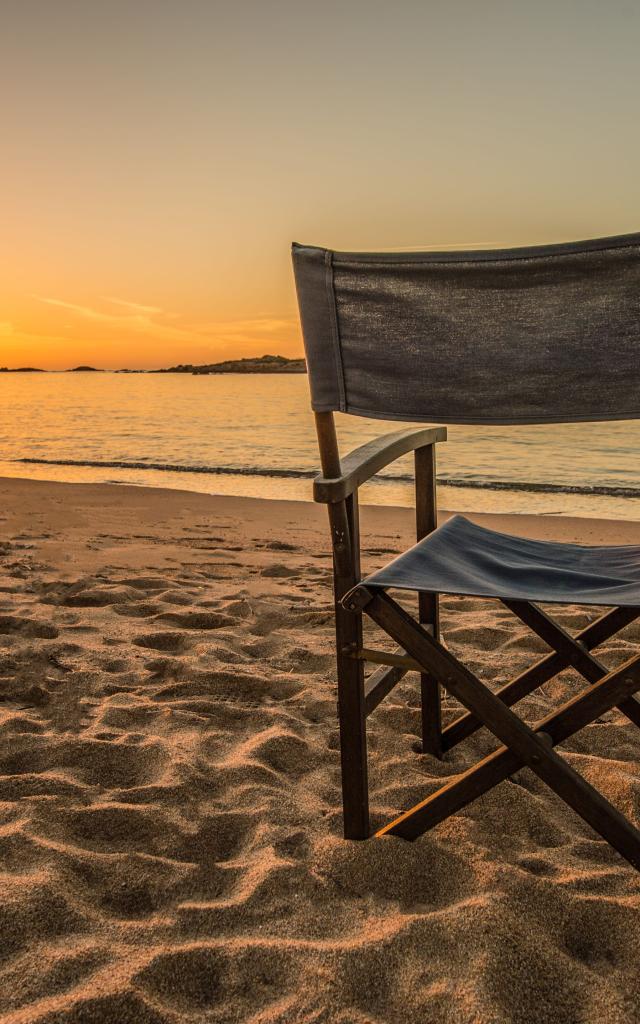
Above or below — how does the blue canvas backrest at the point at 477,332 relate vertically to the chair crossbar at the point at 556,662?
above

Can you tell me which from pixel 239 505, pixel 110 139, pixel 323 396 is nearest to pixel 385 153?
pixel 110 139

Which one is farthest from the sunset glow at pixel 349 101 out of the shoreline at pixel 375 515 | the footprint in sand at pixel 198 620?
the footprint in sand at pixel 198 620

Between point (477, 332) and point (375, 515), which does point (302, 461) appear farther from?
point (477, 332)

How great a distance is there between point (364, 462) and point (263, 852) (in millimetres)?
968

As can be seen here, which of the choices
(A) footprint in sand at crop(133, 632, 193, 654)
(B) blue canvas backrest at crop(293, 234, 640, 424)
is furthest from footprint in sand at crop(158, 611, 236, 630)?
(B) blue canvas backrest at crop(293, 234, 640, 424)

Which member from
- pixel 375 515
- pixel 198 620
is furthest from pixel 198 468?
pixel 198 620

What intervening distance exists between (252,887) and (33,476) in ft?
35.9

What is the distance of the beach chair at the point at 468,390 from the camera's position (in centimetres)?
143

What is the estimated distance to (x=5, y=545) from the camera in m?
5.28

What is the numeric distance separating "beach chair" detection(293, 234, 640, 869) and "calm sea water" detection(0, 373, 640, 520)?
7.11 metres

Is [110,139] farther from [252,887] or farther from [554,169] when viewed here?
[252,887]

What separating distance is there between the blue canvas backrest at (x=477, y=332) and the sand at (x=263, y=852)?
104cm

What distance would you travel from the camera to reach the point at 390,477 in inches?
450

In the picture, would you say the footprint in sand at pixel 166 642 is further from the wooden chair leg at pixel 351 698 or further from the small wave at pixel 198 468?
the small wave at pixel 198 468
